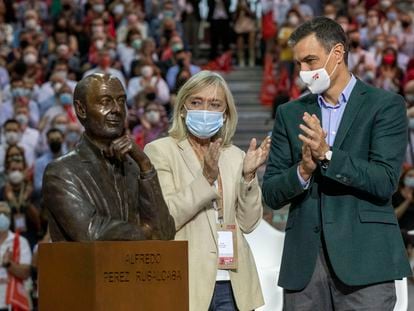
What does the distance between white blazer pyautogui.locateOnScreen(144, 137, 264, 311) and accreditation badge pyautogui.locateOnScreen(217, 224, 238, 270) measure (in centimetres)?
3

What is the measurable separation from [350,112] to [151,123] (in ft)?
33.6

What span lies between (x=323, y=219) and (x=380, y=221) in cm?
26

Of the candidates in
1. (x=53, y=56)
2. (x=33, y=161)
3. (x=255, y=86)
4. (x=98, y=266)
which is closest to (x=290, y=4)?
(x=255, y=86)

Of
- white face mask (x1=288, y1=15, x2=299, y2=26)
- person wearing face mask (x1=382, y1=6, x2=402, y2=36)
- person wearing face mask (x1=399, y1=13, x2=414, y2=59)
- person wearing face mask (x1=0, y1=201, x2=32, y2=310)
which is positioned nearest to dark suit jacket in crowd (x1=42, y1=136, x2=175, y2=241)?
person wearing face mask (x1=0, y1=201, x2=32, y2=310)

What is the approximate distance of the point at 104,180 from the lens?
5840 mm

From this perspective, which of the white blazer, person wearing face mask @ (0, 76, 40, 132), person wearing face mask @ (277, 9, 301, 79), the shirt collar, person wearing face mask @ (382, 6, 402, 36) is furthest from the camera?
person wearing face mask @ (382, 6, 402, 36)

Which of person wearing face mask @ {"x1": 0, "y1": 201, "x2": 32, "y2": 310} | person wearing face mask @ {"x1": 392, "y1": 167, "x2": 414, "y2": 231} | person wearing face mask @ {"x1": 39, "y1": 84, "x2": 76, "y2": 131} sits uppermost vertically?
person wearing face mask @ {"x1": 392, "y1": 167, "x2": 414, "y2": 231}

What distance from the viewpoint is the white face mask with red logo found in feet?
20.7


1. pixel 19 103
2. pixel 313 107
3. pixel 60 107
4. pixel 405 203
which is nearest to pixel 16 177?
pixel 60 107

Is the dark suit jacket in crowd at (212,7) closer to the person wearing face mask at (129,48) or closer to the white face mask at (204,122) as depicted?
the person wearing face mask at (129,48)

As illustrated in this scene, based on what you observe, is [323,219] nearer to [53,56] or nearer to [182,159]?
[182,159]

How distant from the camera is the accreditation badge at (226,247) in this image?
21.7ft

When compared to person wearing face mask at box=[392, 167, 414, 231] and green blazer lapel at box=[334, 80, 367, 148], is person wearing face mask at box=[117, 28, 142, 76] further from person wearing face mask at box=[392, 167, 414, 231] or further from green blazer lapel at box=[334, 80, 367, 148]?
green blazer lapel at box=[334, 80, 367, 148]

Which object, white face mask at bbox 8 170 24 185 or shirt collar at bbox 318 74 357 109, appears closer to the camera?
shirt collar at bbox 318 74 357 109
